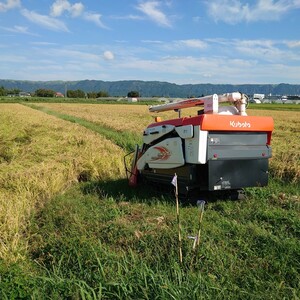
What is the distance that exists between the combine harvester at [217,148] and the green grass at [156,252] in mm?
487

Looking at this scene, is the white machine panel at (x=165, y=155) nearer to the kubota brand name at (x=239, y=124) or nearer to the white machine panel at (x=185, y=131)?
the white machine panel at (x=185, y=131)

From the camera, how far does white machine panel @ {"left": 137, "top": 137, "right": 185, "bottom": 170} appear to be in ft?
21.0

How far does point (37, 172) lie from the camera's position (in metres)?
8.56

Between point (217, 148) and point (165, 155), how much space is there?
111 cm

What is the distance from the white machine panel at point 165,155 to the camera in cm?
639

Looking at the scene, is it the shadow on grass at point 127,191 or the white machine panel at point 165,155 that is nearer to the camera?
the white machine panel at point 165,155

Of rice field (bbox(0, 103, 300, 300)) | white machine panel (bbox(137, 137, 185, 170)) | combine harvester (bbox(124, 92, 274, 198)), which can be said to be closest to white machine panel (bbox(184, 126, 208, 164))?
combine harvester (bbox(124, 92, 274, 198))

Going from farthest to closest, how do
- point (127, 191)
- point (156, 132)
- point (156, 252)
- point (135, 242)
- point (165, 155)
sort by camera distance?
point (127, 191)
point (156, 132)
point (165, 155)
point (135, 242)
point (156, 252)

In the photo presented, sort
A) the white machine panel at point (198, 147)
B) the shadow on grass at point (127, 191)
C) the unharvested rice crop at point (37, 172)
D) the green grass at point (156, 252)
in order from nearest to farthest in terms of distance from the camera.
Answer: the green grass at point (156, 252) → the unharvested rice crop at point (37, 172) → the white machine panel at point (198, 147) → the shadow on grass at point (127, 191)

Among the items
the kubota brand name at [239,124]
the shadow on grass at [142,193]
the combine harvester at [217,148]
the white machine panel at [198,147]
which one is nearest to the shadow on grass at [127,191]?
the shadow on grass at [142,193]

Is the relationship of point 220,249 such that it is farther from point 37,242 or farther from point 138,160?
point 138,160

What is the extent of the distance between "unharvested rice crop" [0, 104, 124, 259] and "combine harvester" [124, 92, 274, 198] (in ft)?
8.54

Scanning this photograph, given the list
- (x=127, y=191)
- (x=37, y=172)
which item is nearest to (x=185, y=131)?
(x=127, y=191)

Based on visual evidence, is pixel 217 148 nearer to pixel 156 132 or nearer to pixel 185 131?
pixel 185 131
